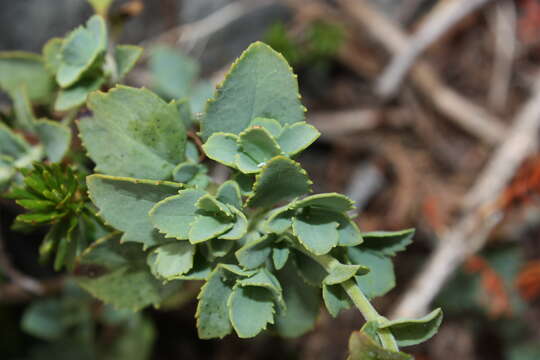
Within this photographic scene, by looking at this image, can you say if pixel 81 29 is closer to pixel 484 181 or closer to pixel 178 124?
pixel 178 124

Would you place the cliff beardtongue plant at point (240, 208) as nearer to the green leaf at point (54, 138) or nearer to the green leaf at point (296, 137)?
the green leaf at point (296, 137)

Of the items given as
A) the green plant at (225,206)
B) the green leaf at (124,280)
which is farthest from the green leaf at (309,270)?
the green leaf at (124,280)

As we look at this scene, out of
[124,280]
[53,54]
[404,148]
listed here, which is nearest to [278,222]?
[124,280]

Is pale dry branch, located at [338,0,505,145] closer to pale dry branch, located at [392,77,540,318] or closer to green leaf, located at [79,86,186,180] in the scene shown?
pale dry branch, located at [392,77,540,318]

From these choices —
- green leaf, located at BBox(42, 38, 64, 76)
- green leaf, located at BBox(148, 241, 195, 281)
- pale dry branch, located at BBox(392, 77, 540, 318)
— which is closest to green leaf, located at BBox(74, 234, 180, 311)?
green leaf, located at BBox(148, 241, 195, 281)

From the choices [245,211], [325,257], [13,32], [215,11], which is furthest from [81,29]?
[215,11]
